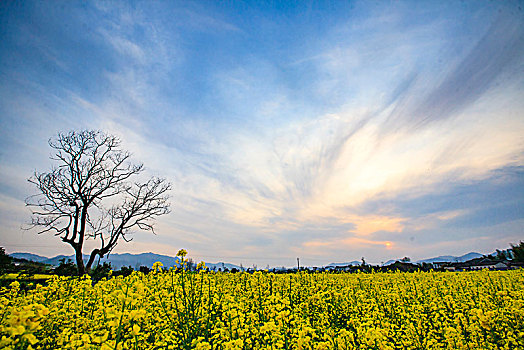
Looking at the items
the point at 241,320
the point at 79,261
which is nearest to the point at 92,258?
the point at 79,261

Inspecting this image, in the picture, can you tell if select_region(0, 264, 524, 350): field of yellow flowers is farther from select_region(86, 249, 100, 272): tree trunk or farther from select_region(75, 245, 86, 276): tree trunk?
select_region(86, 249, 100, 272): tree trunk

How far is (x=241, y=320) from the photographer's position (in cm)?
356

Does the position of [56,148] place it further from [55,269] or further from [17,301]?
[17,301]

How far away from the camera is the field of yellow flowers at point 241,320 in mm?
2879

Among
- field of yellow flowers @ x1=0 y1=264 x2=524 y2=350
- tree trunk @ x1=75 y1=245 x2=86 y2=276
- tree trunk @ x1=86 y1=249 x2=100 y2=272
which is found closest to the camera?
field of yellow flowers @ x1=0 y1=264 x2=524 y2=350

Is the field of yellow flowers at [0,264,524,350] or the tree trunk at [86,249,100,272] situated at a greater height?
the tree trunk at [86,249,100,272]

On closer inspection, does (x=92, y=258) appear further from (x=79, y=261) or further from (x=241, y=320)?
(x=241, y=320)

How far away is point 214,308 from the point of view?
552cm

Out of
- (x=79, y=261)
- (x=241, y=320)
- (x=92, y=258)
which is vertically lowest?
(x=241, y=320)

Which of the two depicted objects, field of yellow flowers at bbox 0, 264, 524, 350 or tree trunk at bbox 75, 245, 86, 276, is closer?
field of yellow flowers at bbox 0, 264, 524, 350

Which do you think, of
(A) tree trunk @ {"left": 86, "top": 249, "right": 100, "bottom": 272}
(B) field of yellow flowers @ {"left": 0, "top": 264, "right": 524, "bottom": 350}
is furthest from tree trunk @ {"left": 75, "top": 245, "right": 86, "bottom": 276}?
(B) field of yellow flowers @ {"left": 0, "top": 264, "right": 524, "bottom": 350}

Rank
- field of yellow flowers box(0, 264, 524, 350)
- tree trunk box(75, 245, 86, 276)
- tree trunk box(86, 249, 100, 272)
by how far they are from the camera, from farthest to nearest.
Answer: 1. tree trunk box(86, 249, 100, 272)
2. tree trunk box(75, 245, 86, 276)
3. field of yellow flowers box(0, 264, 524, 350)

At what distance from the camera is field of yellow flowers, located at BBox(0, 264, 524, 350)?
113 inches

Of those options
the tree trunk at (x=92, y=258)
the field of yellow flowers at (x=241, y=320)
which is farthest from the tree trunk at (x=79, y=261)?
the field of yellow flowers at (x=241, y=320)
